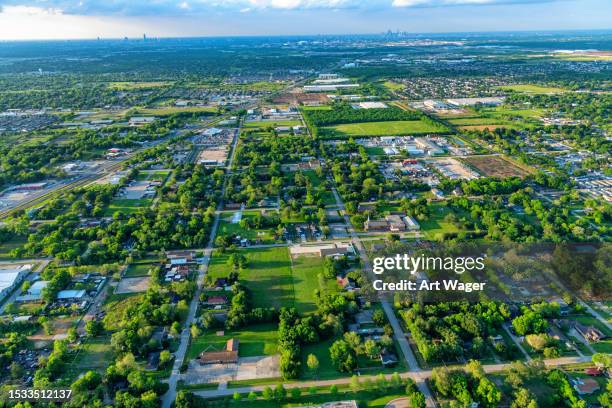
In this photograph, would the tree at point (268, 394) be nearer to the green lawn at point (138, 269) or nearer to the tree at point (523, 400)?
the tree at point (523, 400)

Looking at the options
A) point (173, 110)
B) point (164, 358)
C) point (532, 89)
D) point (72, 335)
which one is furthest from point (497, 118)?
point (72, 335)

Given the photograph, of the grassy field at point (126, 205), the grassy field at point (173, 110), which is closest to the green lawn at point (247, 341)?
the grassy field at point (126, 205)

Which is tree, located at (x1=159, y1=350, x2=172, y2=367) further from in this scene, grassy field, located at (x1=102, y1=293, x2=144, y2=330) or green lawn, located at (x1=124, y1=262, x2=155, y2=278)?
green lawn, located at (x1=124, y1=262, x2=155, y2=278)

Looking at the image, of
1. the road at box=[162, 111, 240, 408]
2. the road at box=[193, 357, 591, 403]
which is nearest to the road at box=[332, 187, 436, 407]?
the road at box=[193, 357, 591, 403]

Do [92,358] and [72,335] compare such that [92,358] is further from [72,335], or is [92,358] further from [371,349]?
[371,349]

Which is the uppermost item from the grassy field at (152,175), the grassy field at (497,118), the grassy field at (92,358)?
the grassy field at (497,118)

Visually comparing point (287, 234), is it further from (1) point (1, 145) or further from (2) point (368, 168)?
(1) point (1, 145)
